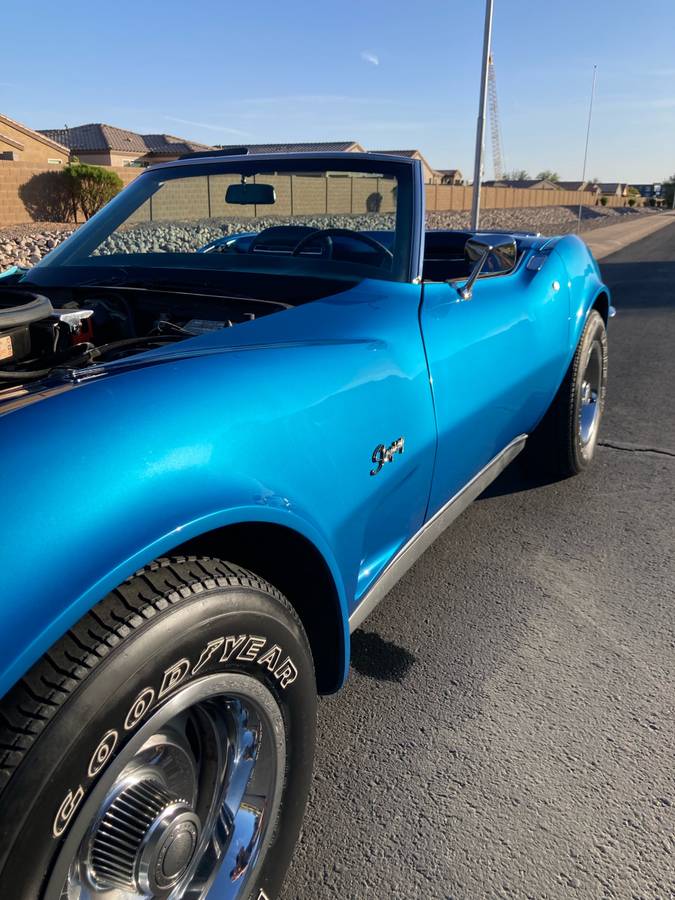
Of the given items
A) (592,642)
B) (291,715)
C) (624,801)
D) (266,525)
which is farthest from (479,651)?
(266,525)

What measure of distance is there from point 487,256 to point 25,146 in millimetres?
42959

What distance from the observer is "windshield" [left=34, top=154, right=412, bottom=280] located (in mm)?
2559

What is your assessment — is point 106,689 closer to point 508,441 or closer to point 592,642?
point 592,642

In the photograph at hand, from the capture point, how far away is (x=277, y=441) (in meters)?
1.45

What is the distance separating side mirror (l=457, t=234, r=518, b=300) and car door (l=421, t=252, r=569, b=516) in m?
0.03

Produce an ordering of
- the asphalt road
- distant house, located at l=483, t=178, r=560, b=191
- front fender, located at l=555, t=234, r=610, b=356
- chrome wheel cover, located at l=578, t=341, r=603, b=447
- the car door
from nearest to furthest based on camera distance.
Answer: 1. the asphalt road
2. the car door
3. front fender, located at l=555, t=234, r=610, b=356
4. chrome wheel cover, located at l=578, t=341, r=603, b=447
5. distant house, located at l=483, t=178, r=560, b=191

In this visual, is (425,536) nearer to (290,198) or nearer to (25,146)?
(290,198)

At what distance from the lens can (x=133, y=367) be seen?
1428 millimetres

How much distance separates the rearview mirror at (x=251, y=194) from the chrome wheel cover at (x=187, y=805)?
223 cm

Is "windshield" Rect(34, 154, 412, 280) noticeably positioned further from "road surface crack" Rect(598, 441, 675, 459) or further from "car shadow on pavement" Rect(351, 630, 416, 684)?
"road surface crack" Rect(598, 441, 675, 459)

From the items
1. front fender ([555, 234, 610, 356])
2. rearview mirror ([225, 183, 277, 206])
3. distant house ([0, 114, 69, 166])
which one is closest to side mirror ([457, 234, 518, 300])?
front fender ([555, 234, 610, 356])

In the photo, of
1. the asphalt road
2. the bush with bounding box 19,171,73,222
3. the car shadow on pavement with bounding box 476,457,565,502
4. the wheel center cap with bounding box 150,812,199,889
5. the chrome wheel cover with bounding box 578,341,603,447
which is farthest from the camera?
the bush with bounding box 19,171,73,222

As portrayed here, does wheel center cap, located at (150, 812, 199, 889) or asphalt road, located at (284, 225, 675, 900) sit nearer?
wheel center cap, located at (150, 812, 199, 889)

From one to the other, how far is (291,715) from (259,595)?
1.04 feet
